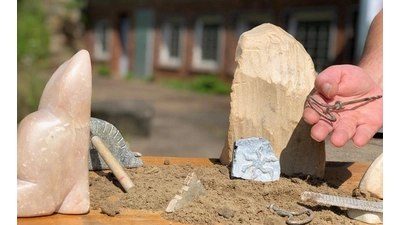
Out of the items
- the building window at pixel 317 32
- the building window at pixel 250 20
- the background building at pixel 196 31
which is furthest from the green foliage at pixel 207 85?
the building window at pixel 317 32

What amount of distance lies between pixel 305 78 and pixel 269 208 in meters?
0.50

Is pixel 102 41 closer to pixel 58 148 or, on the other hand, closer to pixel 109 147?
pixel 109 147

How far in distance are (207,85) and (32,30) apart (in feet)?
15.7

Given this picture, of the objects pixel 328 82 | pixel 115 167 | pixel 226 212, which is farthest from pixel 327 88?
pixel 115 167

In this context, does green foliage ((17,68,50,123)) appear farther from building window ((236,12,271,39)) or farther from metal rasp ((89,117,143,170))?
metal rasp ((89,117,143,170))

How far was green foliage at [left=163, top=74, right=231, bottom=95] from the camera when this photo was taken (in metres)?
9.63

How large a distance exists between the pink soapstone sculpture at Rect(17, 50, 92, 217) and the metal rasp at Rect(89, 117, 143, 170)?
0.33 metres

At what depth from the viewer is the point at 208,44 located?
33.8ft

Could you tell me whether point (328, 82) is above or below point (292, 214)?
above

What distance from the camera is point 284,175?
66.6 inches

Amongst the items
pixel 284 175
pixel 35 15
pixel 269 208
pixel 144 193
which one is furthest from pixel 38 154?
pixel 35 15

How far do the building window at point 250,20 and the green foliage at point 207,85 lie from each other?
0.99 meters

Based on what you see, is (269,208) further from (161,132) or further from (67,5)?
(67,5)

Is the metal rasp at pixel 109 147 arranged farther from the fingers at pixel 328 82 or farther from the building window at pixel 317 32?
the building window at pixel 317 32
